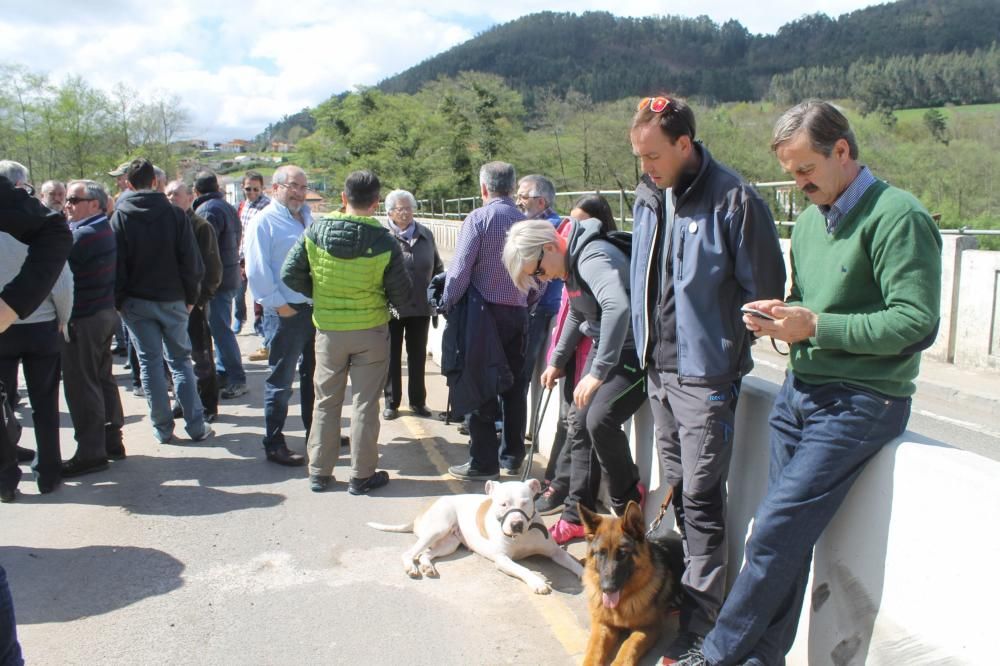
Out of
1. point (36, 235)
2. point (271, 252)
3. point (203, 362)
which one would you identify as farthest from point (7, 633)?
point (203, 362)

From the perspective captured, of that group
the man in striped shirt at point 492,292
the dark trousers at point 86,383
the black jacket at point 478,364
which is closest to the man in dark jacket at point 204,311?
the dark trousers at point 86,383

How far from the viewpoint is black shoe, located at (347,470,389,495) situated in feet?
17.4

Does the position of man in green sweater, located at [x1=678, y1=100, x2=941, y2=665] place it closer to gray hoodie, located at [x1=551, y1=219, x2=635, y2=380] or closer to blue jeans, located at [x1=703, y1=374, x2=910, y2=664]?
blue jeans, located at [x1=703, y1=374, x2=910, y2=664]

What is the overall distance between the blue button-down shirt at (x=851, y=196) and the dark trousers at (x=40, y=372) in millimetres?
4796

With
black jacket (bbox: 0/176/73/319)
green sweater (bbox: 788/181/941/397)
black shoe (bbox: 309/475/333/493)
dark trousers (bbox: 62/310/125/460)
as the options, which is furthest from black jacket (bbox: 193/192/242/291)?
green sweater (bbox: 788/181/941/397)

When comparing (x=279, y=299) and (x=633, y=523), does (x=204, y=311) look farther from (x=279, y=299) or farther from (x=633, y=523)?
(x=633, y=523)

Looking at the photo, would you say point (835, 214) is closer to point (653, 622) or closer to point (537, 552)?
point (653, 622)

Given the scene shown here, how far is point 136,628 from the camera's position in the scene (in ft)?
11.8

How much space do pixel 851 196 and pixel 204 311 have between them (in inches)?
257

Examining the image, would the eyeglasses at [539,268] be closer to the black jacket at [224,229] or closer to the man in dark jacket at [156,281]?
the man in dark jacket at [156,281]

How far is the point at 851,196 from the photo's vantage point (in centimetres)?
248

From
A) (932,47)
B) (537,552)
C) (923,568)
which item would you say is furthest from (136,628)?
(932,47)

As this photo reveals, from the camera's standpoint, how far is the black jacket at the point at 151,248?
6055 millimetres

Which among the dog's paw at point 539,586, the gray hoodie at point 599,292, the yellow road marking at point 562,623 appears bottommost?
the yellow road marking at point 562,623
